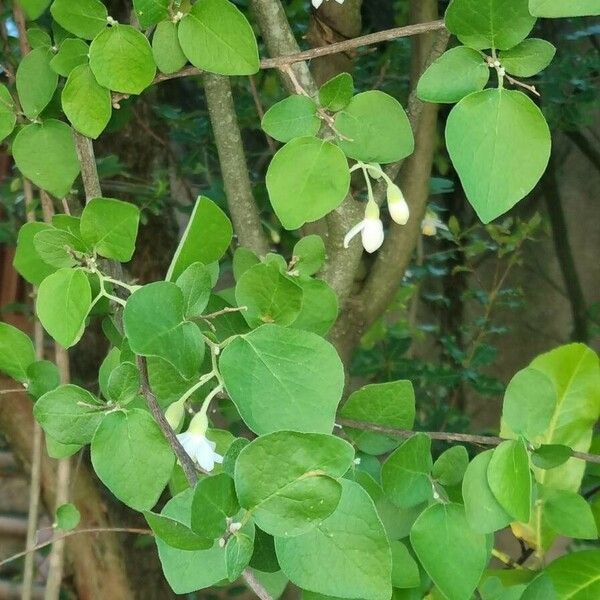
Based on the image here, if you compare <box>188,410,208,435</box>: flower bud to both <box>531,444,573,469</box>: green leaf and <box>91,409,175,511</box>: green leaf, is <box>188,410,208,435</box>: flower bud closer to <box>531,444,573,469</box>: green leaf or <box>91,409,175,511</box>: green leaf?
<box>91,409,175,511</box>: green leaf

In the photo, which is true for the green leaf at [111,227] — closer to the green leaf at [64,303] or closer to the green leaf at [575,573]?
the green leaf at [64,303]

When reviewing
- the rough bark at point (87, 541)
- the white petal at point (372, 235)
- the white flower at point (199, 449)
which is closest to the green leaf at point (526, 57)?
the white petal at point (372, 235)

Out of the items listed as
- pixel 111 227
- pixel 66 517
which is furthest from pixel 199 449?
pixel 66 517

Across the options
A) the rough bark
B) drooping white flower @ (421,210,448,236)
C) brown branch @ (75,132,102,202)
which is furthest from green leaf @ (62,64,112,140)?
the rough bark

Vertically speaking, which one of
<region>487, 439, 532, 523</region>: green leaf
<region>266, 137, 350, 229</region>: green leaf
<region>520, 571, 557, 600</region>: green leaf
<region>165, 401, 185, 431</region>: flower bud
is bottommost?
<region>520, 571, 557, 600</region>: green leaf

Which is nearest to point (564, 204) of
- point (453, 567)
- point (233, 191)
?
point (233, 191)

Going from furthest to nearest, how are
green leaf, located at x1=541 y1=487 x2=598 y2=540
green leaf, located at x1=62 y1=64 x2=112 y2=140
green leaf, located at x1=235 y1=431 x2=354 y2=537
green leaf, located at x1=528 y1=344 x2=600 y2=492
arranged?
green leaf, located at x1=528 y1=344 x2=600 y2=492 < green leaf, located at x1=541 y1=487 x2=598 y2=540 < green leaf, located at x1=62 y1=64 x2=112 y2=140 < green leaf, located at x1=235 y1=431 x2=354 y2=537

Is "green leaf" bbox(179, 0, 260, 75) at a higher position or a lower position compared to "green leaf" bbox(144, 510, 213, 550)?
higher

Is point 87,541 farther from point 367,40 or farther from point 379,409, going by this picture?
point 367,40
